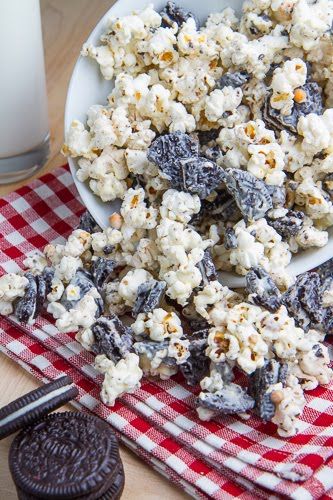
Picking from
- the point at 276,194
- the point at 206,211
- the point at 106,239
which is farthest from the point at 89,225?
the point at 276,194

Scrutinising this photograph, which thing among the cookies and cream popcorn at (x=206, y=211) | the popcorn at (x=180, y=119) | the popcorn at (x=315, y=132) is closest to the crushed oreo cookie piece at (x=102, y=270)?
the cookies and cream popcorn at (x=206, y=211)

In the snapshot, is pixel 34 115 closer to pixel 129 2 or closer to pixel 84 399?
pixel 129 2

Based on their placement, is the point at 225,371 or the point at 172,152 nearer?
the point at 225,371

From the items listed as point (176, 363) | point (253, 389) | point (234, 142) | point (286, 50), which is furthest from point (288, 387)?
point (286, 50)

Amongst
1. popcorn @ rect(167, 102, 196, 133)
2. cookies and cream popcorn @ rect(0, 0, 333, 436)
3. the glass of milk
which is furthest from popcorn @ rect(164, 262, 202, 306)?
the glass of milk

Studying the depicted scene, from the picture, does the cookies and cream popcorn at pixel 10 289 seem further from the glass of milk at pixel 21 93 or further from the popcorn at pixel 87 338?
the glass of milk at pixel 21 93

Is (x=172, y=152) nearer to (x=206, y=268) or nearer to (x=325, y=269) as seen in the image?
(x=206, y=268)
